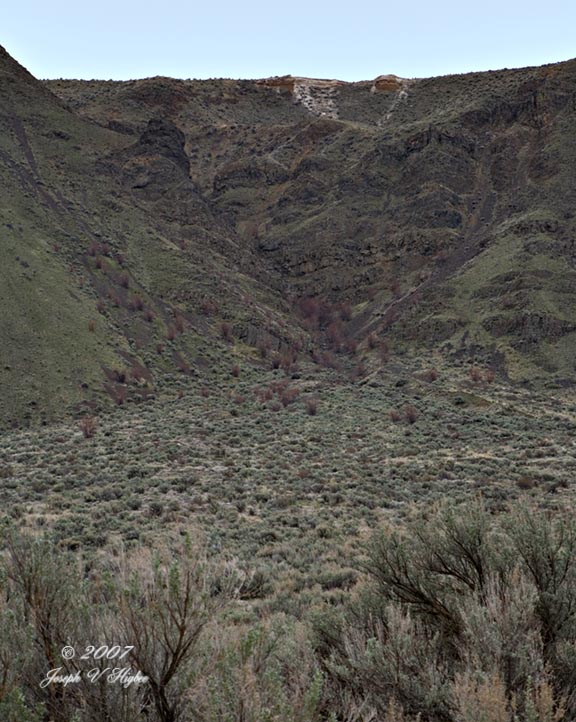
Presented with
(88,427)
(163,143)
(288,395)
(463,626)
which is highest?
(163,143)

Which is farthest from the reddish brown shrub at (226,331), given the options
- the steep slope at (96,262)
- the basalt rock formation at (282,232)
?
the steep slope at (96,262)

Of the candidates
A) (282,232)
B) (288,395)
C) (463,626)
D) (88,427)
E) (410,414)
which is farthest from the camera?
(282,232)

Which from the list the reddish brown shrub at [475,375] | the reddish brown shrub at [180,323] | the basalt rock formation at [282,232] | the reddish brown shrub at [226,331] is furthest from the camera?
the reddish brown shrub at [226,331]

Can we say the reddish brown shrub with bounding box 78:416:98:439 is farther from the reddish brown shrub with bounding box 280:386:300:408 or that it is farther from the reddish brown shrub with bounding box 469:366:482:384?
the reddish brown shrub with bounding box 469:366:482:384

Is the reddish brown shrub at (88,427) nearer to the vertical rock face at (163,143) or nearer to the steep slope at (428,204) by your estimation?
the steep slope at (428,204)

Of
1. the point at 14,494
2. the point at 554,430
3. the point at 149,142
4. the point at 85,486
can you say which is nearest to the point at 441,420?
the point at 554,430

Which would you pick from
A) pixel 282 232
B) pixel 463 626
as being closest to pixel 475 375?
pixel 282 232

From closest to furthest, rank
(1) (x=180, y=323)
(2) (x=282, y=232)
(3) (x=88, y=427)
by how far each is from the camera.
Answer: (3) (x=88, y=427), (1) (x=180, y=323), (2) (x=282, y=232)

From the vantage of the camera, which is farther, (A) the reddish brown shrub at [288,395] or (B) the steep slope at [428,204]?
(B) the steep slope at [428,204]

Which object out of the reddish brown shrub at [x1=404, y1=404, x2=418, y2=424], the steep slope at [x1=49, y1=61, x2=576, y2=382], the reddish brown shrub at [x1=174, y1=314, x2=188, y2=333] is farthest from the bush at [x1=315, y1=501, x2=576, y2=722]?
the reddish brown shrub at [x1=174, y1=314, x2=188, y2=333]

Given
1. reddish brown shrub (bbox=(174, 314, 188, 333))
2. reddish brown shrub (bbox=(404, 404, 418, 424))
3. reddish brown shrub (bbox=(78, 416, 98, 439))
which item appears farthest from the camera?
reddish brown shrub (bbox=(174, 314, 188, 333))

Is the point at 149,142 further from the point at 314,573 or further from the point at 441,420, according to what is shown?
the point at 314,573

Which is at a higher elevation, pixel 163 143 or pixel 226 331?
pixel 163 143

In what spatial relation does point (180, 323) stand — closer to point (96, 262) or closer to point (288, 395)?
point (96, 262)
